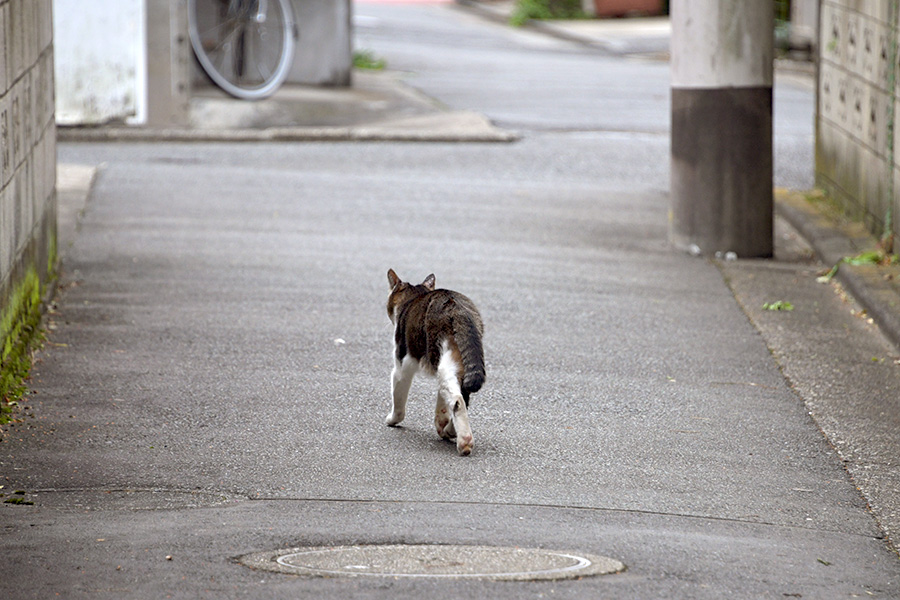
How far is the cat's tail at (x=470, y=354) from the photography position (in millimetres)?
5172

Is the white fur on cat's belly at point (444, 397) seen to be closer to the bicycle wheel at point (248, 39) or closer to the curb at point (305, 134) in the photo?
the curb at point (305, 134)

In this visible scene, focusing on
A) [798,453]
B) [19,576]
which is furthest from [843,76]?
[19,576]

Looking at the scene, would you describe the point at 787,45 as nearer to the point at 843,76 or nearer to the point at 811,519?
the point at 843,76

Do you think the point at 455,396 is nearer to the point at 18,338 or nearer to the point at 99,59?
the point at 18,338

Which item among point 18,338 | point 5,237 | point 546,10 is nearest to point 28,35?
point 5,237

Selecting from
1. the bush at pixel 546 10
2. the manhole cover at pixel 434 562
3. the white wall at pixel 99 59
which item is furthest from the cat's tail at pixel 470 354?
the bush at pixel 546 10

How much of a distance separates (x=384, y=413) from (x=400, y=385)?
44cm

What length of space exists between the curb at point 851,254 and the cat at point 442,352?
319 cm

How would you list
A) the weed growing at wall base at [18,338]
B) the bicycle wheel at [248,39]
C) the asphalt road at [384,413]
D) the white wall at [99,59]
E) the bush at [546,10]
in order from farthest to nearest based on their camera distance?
the bush at [546,10] → the bicycle wheel at [248,39] → the white wall at [99,59] → the weed growing at wall base at [18,338] → the asphalt road at [384,413]

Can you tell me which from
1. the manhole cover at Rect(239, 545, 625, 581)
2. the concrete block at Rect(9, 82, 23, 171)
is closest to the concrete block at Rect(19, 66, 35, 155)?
the concrete block at Rect(9, 82, 23, 171)

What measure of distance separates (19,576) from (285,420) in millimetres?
1929

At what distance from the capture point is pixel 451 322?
17.6ft

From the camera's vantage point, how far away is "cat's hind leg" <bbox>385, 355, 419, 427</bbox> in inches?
220

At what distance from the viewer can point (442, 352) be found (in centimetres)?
533
